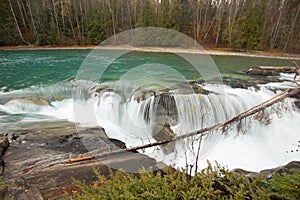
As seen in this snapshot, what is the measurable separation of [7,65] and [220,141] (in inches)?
656

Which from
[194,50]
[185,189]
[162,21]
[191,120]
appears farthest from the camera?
[162,21]

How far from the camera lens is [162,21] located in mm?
26844

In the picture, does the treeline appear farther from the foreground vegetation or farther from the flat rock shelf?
the foreground vegetation

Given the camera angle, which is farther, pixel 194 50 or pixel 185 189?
pixel 194 50

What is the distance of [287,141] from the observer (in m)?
5.38

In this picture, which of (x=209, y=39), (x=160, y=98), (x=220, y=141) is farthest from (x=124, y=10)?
(x=220, y=141)

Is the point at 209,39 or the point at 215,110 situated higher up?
the point at 209,39

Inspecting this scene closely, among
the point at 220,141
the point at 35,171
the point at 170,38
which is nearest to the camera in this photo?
the point at 35,171

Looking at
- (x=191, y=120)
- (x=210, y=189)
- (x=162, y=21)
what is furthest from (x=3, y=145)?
(x=162, y=21)

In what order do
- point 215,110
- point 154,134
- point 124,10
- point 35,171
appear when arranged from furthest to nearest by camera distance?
point 124,10 < point 215,110 < point 154,134 < point 35,171

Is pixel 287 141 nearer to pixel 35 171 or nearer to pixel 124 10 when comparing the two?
pixel 35 171

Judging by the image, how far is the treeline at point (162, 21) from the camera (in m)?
23.0

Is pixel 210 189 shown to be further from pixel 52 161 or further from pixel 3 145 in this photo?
pixel 3 145

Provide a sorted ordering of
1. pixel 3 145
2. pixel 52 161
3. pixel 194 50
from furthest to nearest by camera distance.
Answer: pixel 194 50, pixel 3 145, pixel 52 161
